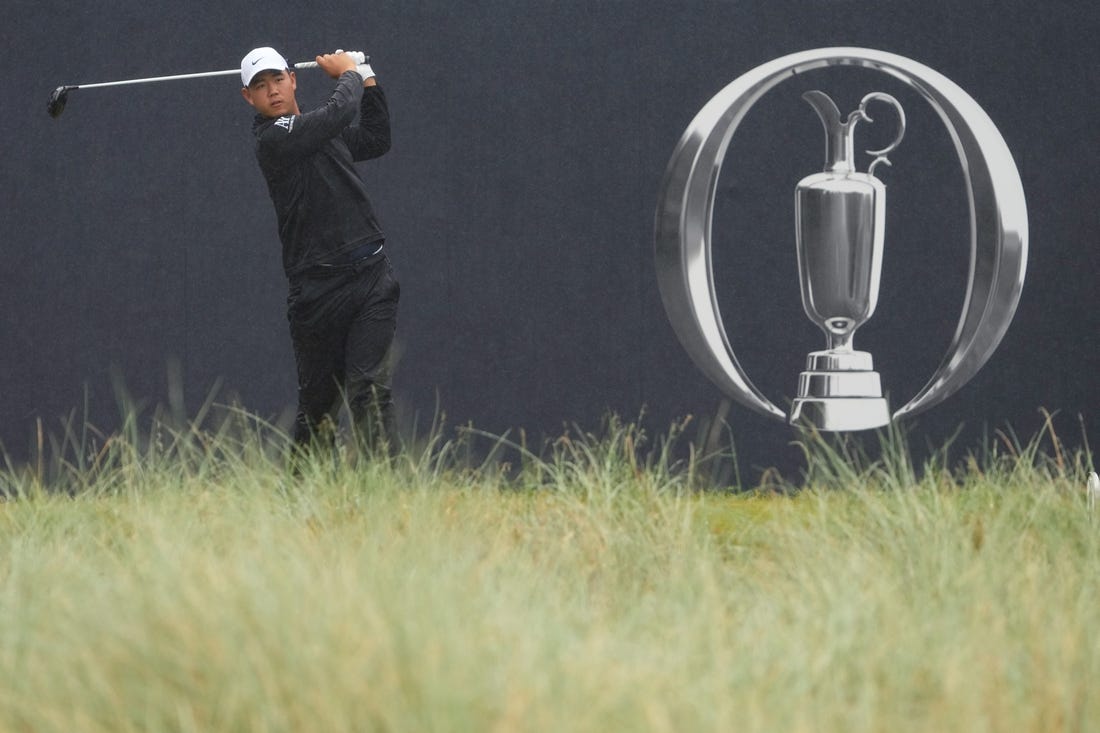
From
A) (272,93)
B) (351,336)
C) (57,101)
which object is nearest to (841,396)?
(351,336)

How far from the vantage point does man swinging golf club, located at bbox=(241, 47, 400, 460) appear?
179 inches

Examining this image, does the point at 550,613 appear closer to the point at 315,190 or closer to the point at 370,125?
the point at 315,190

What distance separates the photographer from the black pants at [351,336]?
15.0ft

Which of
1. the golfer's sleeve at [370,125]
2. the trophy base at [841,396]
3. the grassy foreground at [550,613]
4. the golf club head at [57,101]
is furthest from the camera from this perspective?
the golf club head at [57,101]

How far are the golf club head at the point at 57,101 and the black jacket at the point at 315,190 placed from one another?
1.14 m

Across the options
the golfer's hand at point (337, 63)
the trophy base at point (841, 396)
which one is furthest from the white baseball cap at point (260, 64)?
the trophy base at point (841, 396)

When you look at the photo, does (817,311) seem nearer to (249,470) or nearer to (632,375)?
(632,375)

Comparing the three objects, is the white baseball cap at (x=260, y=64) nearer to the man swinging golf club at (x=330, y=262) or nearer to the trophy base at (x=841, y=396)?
the man swinging golf club at (x=330, y=262)

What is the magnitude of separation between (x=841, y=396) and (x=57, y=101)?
11.2 feet

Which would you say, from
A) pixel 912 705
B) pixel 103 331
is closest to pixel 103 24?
pixel 103 331

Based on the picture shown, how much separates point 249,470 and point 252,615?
72.6 inches

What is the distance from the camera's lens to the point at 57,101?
209 inches

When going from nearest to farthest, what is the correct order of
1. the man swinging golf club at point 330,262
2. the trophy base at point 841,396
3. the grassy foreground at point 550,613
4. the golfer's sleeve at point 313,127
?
1. the grassy foreground at point 550,613
2. the golfer's sleeve at point 313,127
3. the man swinging golf club at point 330,262
4. the trophy base at point 841,396

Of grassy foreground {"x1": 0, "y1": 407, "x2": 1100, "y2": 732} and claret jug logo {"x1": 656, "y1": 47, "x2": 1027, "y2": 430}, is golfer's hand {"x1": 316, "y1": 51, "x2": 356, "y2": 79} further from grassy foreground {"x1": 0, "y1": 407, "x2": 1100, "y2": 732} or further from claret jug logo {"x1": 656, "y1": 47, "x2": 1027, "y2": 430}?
grassy foreground {"x1": 0, "y1": 407, "x2": 1100, "y2": 732}
